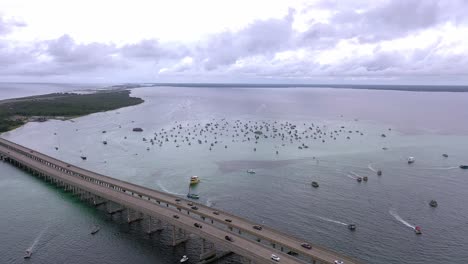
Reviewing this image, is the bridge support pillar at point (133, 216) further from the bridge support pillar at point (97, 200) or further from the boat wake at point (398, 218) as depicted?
the boat wake at point (398, 218)

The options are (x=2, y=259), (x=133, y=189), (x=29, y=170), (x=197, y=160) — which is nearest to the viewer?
(x=2, y=259)

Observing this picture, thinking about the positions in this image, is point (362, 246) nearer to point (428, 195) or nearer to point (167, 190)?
point (428, 195)

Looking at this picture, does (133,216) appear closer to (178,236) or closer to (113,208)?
(113,208)

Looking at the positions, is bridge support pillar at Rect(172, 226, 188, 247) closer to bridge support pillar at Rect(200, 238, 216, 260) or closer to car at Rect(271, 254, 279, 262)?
bridge support pillar at Rect(200, 238, 216, 260)

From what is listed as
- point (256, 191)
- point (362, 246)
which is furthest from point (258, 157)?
point (362, 246)

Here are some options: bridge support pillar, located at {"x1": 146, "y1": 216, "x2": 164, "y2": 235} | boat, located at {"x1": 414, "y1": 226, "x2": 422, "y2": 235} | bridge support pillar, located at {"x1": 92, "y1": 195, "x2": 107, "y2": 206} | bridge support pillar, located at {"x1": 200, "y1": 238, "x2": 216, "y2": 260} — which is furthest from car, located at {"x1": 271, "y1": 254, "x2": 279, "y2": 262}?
bridge support pillar, located at {"x1": 92, "y1": 195, "x2": 107, "y2": 206}

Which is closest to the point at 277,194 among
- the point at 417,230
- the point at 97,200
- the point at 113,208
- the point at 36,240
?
the point at 417,230
